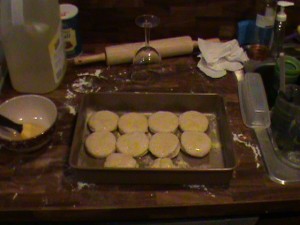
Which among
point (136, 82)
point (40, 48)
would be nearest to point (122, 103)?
point (136, 82)

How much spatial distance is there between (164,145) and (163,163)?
5 cm

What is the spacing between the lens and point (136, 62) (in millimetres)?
989

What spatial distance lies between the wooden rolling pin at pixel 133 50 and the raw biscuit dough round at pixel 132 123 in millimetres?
191

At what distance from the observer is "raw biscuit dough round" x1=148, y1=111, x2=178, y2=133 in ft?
2.77

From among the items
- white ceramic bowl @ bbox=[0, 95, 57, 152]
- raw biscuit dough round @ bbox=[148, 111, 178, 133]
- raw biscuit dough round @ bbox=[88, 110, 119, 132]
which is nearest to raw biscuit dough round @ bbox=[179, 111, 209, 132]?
raw biscuit dough round @ bbox=[148, 111, 178, 133]

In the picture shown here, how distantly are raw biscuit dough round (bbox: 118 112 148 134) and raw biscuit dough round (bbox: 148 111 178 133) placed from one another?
0.01 metres

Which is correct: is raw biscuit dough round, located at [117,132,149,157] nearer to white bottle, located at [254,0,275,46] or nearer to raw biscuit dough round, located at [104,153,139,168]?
raw biscuit dough round, located at [104,153,139,168]

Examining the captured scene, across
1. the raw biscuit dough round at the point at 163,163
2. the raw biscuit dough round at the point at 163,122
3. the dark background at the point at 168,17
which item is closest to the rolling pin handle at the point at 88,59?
the dark background at the point at 168,17

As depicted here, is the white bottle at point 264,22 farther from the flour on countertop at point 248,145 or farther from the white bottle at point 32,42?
the white bottle at point 32,42

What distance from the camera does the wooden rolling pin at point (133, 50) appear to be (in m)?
0.99

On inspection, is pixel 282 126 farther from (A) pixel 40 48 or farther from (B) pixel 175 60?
(A) pixel 40 48

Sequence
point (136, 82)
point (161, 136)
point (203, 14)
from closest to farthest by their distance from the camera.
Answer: point (161, 136) → point (136, 82) → point (203, 14)

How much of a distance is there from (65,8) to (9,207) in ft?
1.71

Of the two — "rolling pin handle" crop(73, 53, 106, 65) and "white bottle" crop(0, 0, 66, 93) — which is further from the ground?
"white bottle" crop(0, 0, 66, 93)
